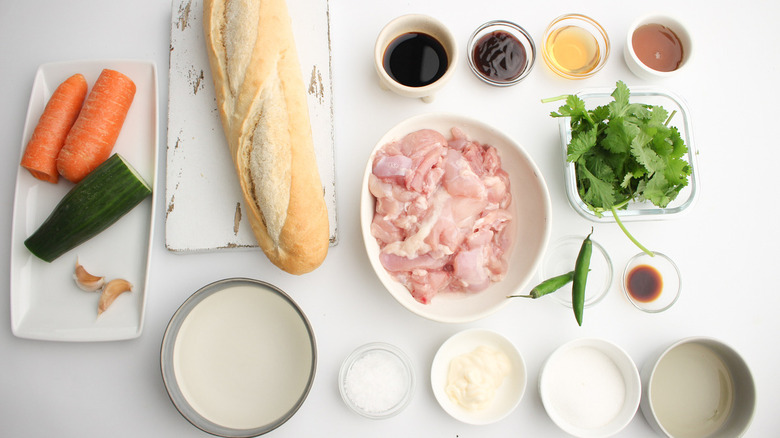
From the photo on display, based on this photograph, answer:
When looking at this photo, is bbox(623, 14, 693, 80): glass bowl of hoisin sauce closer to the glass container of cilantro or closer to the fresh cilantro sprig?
the glass container of cilantro

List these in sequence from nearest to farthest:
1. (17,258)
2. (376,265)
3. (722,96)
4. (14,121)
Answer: (376,265), (17,258), (14,121), (722,96)

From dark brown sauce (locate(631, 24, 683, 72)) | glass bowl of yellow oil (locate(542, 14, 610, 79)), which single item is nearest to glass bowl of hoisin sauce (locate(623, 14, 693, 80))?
dark brown sauce (locate(631, 24, 683, 72))

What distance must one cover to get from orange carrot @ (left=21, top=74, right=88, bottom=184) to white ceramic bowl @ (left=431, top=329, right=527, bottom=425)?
1.51m

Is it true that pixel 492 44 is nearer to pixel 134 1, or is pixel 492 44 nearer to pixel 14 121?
pixel 134 1

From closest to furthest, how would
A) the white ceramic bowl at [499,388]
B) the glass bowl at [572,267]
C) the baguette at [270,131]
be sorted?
the baguette at [270,131] < the white ceramic bowl at [499,388] < the glass bowl at [572,267]

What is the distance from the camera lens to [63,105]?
5.48 ft

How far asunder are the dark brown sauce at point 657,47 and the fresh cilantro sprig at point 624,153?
29 centimetres

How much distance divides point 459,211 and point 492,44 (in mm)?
686

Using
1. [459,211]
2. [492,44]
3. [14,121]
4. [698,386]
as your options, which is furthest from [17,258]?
[698,386]

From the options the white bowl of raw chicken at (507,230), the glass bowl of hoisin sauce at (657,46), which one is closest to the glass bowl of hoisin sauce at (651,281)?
the white bowl of raw chicken at (507,230)

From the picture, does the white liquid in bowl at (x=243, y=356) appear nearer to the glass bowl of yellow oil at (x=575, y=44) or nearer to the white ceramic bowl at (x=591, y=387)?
the white ceramic bowl at (x=591, y=387)

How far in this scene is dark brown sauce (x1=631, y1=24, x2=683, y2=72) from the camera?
182 cm

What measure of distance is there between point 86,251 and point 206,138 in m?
0.58

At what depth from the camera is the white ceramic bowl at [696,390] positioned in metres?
1.65
